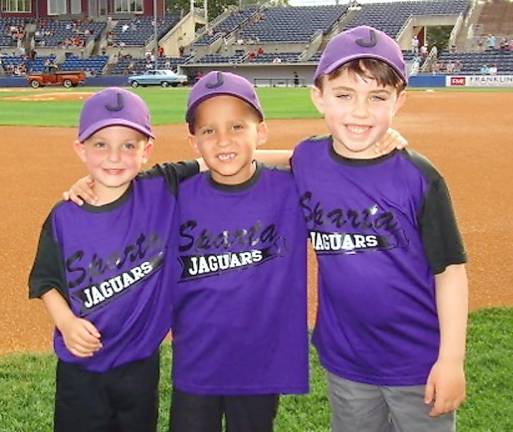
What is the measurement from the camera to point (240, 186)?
9.11 ft

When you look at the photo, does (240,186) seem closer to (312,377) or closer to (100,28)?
(312,377)

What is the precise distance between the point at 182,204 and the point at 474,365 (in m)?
2.32

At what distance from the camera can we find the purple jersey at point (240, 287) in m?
2.76

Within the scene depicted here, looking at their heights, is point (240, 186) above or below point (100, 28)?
below

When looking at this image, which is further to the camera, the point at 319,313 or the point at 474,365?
the point at 474,365

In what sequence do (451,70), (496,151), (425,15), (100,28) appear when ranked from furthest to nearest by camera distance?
1. (100,28)
2. (425,15)
3. (451,70)
4. (496,151)

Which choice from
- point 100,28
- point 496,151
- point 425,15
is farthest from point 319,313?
point 100,28

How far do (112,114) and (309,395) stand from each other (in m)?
1.96

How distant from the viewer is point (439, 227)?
2.46 meters

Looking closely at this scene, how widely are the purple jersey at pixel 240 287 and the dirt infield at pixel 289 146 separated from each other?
2308 mm

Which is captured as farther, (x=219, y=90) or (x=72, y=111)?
(x=72, y=111)

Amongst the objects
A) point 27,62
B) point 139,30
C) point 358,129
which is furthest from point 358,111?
point 139,30

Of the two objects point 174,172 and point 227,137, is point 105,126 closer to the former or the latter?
point 174,172

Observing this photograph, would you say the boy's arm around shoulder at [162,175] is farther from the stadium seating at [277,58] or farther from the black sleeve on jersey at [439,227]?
the stadium seating at [277,58]
